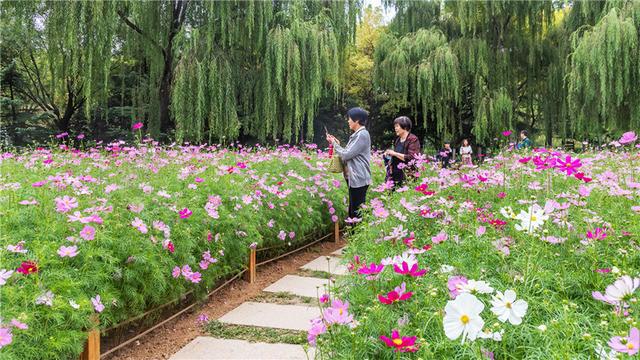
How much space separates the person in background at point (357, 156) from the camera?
3.86 metres

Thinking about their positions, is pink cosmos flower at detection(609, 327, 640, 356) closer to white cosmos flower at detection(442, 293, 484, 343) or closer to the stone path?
white cosmos flower at detection(442, 293, 484, 343)

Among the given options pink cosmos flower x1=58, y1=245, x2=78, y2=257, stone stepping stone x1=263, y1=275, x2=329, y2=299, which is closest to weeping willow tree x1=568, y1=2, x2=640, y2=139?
stone stepping stone x1=263, y1=275, x2=329, y2=299

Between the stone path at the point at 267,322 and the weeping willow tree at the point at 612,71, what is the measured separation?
22.6 ft

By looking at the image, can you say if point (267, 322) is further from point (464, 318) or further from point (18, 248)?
point (464, 318)

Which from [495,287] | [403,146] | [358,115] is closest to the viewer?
[495,287]

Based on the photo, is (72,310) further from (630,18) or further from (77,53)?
(630,18)

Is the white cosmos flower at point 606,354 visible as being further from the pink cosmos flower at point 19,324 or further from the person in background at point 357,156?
the person in background at point 357,156

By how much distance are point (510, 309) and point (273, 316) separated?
2.13 m

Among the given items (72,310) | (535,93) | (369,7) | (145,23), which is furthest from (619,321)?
(369,7)

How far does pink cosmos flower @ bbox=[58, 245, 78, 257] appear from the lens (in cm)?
185

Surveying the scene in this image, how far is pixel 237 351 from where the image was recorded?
7.86 ft

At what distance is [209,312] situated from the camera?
3.09m

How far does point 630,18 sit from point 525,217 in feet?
28.3

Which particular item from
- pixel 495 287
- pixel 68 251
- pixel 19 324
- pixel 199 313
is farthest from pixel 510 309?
pixel 199 313
